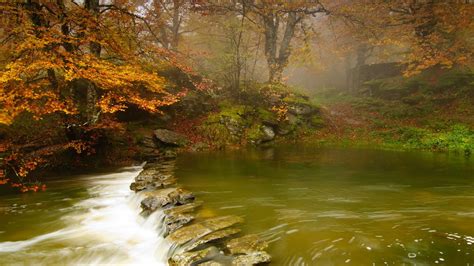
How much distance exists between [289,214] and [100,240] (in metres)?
3.42

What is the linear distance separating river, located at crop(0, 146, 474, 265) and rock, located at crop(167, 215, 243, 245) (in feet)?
0.71

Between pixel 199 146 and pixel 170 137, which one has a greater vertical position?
pixel 170 137

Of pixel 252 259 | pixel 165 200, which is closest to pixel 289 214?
pixel 252 259

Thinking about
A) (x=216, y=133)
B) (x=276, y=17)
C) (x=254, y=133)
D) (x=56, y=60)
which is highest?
(x=276, y=17)

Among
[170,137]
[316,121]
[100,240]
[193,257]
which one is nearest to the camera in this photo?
[193,257]

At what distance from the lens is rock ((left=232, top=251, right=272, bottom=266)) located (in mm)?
4265

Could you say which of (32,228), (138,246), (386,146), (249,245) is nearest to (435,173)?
(386,146)

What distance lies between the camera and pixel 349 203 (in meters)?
6.75

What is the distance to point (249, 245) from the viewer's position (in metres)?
4.76

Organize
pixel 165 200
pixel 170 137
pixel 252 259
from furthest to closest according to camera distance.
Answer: pixel 170 137 < pixel 165 200 < pixel 252 259

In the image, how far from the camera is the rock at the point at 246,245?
15.1 feet

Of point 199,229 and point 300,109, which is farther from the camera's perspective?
point 300,109

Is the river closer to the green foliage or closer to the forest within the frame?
the forest

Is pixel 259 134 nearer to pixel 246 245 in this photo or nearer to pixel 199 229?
pixel 199 229
